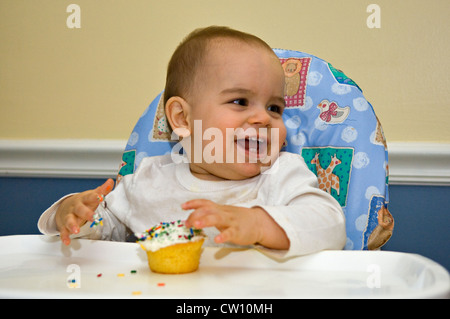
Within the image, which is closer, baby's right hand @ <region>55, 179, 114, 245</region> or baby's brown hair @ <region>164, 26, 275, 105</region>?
Answer: baby's right hand @ <region>55, 179, 114, 245</region>

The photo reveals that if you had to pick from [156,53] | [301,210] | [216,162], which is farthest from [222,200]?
[156,53]

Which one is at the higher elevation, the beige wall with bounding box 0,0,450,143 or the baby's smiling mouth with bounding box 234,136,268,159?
the beige wall with bounding box 0,0,450,143

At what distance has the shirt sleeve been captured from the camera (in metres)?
0.68

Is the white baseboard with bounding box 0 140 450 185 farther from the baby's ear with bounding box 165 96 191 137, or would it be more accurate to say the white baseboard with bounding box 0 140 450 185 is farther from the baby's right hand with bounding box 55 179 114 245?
the baby's right hand with bounding box 55 179 114 245

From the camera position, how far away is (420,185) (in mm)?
1369

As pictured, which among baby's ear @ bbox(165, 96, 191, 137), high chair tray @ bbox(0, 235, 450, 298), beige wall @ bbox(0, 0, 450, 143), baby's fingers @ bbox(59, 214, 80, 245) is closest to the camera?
high chair tray @ bbox(0, 235, 450, 298)

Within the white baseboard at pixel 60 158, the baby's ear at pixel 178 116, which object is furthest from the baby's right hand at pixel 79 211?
the white baseboard at pixel 60 158

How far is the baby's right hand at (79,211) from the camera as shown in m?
0.76

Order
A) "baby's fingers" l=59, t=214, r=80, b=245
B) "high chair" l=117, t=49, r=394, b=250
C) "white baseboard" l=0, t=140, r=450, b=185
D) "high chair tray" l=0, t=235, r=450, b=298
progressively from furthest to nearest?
"white baseboard" l=0, t=140, r=450, b=185
"high chair" l=117, t=49, r=394, b=250
"baby's fingers" l=59, t=214, r=80, b=245
"high chair tray" l=0, t=235, r=450, b=298

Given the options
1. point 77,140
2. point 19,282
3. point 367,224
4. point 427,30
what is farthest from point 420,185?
point 19,282

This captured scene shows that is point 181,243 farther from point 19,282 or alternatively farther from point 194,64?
point 194,64

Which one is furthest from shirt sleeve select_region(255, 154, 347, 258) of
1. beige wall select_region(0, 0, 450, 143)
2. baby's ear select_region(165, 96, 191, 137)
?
beige wall select_region(0, 0, 450, 143)

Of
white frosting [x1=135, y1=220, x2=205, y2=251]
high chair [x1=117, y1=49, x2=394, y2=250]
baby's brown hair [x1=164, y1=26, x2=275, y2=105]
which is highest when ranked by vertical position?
baby's brown hair [x1=164, y1=26, x2=275, y2=105]

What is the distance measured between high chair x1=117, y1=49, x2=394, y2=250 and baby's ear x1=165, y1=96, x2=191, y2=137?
0.20 ft
